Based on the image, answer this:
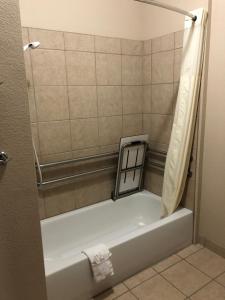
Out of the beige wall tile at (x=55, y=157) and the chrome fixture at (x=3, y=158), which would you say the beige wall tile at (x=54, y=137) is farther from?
the chrome fixture at (x=3, y=158)

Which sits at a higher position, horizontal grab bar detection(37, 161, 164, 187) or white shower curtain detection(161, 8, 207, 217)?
white shower curtain detection(161, 8, 207, 217)

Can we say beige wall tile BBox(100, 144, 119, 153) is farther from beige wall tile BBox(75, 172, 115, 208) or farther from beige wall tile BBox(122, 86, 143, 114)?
beige wall tile BBox(122, 86, 143, 114)

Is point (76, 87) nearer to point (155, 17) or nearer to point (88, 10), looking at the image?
point (88, 10)

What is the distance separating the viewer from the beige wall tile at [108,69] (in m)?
2.10

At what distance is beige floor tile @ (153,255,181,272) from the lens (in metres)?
1.86

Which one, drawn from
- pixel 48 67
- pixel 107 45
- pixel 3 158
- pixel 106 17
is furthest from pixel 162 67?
pixel 3 158

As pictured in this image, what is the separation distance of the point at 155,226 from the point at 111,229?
2.04 feet

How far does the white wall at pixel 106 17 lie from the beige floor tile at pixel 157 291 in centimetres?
200

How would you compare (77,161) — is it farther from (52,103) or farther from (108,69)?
(108,69)

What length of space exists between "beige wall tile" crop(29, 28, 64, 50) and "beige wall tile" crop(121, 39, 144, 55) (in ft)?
2.01

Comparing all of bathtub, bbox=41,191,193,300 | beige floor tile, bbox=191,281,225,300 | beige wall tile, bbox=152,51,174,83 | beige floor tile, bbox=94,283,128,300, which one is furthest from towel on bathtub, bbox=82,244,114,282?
beige wall tile, bbox=152,51,174,83

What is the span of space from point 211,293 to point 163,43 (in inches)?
79.2

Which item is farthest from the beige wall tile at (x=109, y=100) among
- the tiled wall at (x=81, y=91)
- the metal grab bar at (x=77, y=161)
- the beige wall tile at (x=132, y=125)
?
the metal grab bar at (x=77, y=161)

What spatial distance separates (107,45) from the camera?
210cm
